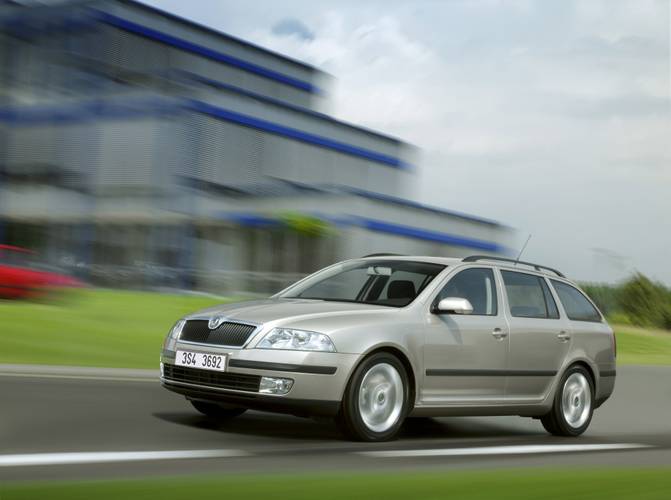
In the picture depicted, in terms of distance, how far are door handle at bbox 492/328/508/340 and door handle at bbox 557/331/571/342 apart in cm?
98

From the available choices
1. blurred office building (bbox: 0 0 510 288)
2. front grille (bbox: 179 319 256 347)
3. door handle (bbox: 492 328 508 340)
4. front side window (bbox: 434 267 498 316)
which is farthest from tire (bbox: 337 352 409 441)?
blurred office building (bbox: 0 0 510 288)

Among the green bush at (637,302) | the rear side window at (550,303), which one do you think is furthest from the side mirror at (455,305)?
the green bush at (637,302)

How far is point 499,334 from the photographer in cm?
948

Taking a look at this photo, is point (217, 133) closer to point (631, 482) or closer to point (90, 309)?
point (90, 309)

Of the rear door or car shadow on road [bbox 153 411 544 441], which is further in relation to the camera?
the rear door

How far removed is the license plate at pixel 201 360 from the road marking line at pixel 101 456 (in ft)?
Answer: 3.19

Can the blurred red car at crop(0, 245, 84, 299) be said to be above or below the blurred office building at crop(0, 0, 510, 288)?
below

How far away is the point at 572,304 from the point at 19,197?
31427 mm

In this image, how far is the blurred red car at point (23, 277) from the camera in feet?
69.8

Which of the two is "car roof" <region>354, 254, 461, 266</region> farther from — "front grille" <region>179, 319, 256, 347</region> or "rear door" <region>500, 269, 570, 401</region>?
"front grille" <region>179, 319, 256, 347</region>

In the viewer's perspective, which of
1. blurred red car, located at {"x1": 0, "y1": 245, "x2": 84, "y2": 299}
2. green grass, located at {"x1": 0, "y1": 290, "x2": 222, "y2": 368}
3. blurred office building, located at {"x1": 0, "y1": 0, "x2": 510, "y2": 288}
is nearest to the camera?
green grass, located at {"x1": 0, "y1": 290, "x2": 222, "y2": 368}

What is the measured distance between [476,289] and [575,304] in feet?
5.96

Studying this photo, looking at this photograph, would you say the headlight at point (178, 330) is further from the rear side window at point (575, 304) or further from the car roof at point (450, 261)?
the rear side window at point (575, 304)

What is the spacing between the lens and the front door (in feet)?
28.9
